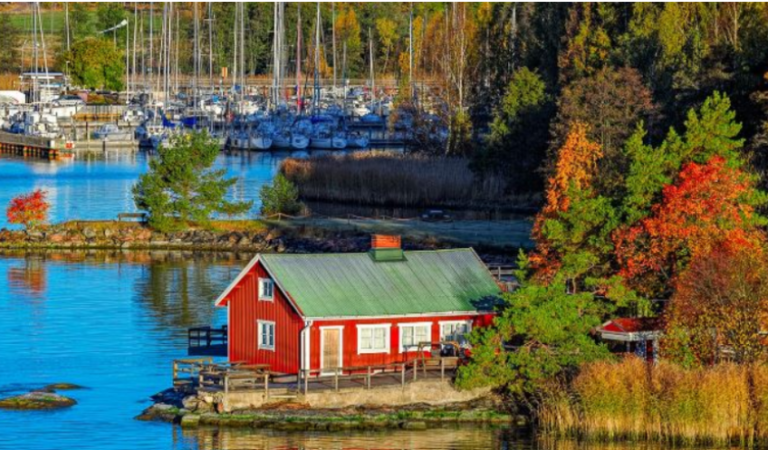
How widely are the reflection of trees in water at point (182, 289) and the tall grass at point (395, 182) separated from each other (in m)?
23.2

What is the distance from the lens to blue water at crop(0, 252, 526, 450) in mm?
50562

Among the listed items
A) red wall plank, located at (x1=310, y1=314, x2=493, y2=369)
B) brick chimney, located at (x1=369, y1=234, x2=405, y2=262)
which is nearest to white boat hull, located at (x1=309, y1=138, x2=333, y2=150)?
brick chimney, located at (x1=369, y1=234, x2=405, y2=262)

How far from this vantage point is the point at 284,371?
2114 inches

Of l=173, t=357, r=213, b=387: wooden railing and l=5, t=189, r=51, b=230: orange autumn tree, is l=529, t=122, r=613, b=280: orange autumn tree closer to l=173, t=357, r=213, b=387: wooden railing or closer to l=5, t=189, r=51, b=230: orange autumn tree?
l=173, t=357, r=213, b=387: wooden railing

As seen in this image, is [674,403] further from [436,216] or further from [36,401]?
[436,216]

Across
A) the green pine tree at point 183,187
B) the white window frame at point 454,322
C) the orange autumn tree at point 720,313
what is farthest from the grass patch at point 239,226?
the orange autumn tree at point 720,313

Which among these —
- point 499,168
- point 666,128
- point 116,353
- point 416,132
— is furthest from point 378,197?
point 116,353

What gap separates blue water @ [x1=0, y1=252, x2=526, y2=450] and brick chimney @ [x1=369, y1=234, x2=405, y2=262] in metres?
7.41

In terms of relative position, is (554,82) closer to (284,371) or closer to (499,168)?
(499,168)

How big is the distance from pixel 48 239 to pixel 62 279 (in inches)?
510

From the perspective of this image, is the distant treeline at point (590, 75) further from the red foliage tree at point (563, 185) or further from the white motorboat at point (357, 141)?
the white motorboat at point (357, 141)

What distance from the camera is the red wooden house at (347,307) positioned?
53.3m

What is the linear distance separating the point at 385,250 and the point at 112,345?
1579 centimetres

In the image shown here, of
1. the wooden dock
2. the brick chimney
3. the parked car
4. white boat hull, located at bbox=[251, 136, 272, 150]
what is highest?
the brick chimney
